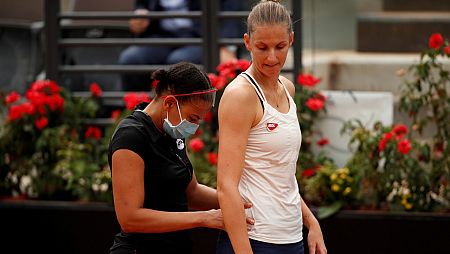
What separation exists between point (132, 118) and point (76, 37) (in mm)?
4716

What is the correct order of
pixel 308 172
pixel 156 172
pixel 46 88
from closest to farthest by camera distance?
pixel 156 172 → pixel 308 172 → pixel 46 88

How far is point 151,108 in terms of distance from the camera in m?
3.65

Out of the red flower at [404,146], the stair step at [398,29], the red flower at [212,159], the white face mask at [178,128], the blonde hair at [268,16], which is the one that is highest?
the blonde hair at [268,16]

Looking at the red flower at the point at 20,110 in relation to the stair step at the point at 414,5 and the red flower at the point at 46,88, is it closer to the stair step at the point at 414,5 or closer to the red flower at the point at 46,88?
the red flower at the point at 46,88

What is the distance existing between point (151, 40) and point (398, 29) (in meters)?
2.02

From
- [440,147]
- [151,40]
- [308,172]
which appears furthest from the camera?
[151,40]

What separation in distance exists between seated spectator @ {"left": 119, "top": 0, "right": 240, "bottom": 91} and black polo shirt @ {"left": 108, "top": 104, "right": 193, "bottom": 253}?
3.75 meters

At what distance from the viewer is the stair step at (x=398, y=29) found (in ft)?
24.6

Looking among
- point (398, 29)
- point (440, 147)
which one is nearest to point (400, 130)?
point (440, 147)

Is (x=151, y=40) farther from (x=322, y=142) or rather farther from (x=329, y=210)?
(x=329, y=210)

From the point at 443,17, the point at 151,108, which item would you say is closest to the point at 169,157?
the point at 151,108

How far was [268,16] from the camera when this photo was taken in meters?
3.39

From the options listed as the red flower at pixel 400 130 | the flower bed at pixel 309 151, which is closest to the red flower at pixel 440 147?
the flower bed at pixel 309 151

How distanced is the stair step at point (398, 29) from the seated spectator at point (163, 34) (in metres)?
1.14
